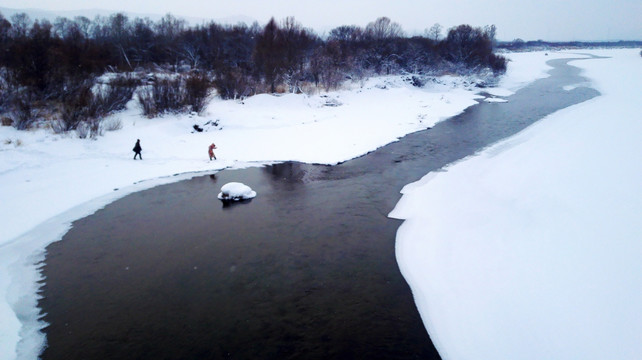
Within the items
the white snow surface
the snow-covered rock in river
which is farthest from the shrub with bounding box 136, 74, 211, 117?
the white snow surface

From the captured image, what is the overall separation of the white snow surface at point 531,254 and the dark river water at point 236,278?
91 cm

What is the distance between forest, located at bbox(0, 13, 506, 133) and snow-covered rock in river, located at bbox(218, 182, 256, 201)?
443 inches

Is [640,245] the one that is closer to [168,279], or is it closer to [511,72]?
[168,279]

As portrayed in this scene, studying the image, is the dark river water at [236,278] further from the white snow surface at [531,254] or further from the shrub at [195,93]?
the shrub at [195,93]

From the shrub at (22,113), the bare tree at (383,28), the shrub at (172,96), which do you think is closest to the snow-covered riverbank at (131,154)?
the shrub at (22,113)

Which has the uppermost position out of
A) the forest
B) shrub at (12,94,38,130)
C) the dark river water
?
the forest

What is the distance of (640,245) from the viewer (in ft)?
30.0

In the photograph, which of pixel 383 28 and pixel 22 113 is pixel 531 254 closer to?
pixel 22 113

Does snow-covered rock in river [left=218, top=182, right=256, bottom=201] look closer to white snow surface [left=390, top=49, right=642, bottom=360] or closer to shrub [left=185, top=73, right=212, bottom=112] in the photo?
white snow surface [left=390, top=49, right=642, bottom=360]

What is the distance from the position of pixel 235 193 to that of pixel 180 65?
37852mm

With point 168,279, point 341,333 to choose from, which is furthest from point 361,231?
point 168,279

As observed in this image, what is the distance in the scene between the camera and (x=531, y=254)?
9.81 metres

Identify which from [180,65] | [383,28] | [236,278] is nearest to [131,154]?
[236,278]

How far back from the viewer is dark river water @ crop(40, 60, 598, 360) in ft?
24.5
